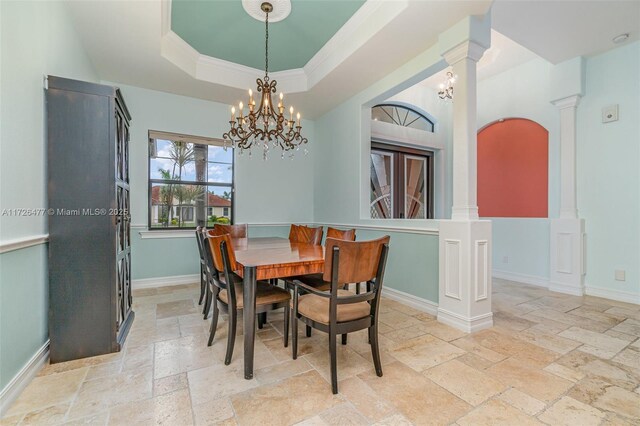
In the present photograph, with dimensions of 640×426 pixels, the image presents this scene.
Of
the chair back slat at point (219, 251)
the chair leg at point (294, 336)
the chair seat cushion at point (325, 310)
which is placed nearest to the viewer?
the chair seat cushion at point (325, 310)

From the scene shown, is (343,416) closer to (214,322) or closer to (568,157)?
(214,322)

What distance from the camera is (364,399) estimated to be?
1621 mm

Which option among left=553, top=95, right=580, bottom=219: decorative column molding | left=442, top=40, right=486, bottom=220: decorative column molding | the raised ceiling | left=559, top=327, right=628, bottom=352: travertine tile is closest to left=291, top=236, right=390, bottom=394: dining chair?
left=442, top=40, right=486, bottom=220: decorative column molding

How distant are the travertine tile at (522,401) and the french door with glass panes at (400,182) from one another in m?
3.58

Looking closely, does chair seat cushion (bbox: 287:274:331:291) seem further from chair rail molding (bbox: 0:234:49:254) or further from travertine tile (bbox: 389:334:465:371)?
chair rail molding (bbox: 0:234:49:254)

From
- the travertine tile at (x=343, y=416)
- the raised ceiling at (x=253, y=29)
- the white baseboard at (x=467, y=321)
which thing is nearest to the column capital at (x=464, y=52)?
the raised ceiling at (x=253, y=29)

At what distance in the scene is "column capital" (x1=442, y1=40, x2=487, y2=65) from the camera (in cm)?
258

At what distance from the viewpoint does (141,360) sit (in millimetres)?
2057

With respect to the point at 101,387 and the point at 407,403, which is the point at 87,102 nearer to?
the point at 101,387

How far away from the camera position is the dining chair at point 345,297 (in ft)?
5.45

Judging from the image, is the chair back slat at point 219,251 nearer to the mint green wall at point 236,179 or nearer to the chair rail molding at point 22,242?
the chair rail molding at point 22,242

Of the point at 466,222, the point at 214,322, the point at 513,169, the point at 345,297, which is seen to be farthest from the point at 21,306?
the point at 513,169

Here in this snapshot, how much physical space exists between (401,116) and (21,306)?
545 cm

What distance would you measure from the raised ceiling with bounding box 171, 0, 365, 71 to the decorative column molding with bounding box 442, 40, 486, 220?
111cm
